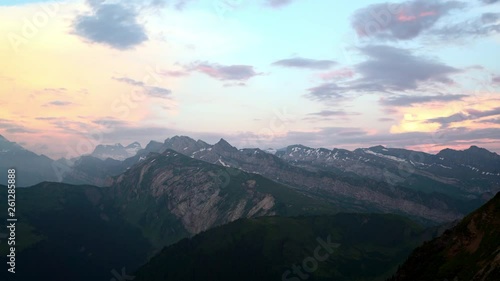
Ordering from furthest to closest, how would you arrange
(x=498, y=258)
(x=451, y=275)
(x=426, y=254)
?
(x=426, y=254) → (x=451, y=275) → (x=498, y=258)

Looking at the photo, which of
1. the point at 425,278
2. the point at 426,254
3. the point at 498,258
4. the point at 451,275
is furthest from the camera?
the point at 426,254

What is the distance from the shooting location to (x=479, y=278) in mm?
112938

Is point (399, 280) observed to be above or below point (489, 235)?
below

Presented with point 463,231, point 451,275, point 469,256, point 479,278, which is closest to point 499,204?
point 463,231

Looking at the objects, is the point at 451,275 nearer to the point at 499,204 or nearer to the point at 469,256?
the point at 469,256

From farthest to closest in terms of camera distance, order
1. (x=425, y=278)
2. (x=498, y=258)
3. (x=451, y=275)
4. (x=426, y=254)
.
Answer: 1. (x=426, y=254)
2. (x=425, y=278)
3. (x=451, y=275)
4. (x=498, y=258)

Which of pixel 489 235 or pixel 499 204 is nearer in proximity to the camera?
pixel 489 235

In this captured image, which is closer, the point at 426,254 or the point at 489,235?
the point at 489,235

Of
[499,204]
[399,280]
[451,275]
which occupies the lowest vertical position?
[399,280]

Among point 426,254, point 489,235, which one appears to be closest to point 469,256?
point 489,235

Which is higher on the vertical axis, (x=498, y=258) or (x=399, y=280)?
(x=498, y=258)

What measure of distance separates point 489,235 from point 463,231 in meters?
14.2

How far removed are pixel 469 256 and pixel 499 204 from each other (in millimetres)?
24584

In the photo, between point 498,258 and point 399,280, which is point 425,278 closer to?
point 399,280
